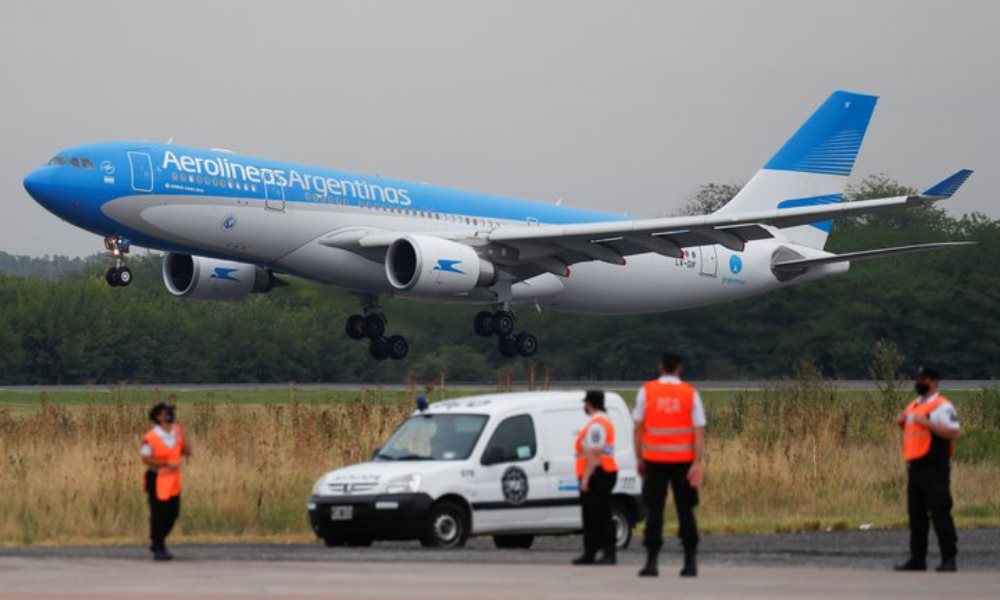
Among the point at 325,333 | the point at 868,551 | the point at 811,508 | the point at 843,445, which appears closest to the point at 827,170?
the point at 325,333

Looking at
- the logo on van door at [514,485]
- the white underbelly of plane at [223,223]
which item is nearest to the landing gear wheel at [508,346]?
the white underbelly of plane at [223,223]

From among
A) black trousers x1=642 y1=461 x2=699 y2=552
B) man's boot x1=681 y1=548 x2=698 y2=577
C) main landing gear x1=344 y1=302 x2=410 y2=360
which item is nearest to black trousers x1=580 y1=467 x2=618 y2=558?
black trousers x1=642 y1=461 x2=699 y2=552

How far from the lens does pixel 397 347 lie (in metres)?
46.9

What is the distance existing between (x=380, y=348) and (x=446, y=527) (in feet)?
94.1

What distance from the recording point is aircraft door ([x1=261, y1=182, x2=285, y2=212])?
4144 cm

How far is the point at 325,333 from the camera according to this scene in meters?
55.6

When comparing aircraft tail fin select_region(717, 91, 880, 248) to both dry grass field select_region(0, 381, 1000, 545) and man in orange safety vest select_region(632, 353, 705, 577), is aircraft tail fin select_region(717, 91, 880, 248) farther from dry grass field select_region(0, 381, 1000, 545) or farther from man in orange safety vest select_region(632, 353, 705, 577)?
man in orange safety vest select_region(632, 353, 705, 577)

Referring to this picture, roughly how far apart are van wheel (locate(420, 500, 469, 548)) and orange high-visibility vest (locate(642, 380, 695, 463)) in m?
3.09

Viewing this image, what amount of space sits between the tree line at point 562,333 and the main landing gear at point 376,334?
494 millimetres

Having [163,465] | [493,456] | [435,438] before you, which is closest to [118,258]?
[435,438]

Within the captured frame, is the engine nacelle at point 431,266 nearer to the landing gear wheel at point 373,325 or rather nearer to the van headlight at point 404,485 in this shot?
the landing gear wheel at point 373,325

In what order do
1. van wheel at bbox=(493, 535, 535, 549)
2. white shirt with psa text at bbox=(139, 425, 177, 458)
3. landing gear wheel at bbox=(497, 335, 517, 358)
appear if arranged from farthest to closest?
1. landing gear wheel at bbox=(497, 335, 517, 358)
2. van wheel at bbox=(493, 535, 535, 549)
3. white shirt with psa text at bbox=(139, 425, 177, 458)

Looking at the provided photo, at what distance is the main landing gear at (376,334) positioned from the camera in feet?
153

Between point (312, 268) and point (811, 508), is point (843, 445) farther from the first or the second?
point (312, 268)
